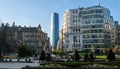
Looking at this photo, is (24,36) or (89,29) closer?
(89,29)

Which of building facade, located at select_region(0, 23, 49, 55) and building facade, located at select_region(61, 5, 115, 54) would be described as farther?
building facade, located at select_region(0, 23, 49, 55)

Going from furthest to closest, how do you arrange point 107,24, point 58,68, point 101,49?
point 107,24 < point 101,49 < point 58,68

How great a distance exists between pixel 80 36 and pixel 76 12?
40.7 ft

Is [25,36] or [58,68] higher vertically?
[25,36]

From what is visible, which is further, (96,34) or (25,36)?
(25,36)

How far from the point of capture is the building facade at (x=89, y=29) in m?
133

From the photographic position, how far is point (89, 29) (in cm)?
13588

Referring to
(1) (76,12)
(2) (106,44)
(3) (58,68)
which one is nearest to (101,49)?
(2) (106,44)

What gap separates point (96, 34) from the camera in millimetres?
133250

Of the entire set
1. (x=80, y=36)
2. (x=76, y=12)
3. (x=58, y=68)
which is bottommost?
(x=58, y=68)

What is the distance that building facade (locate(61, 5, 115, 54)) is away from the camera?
133 metres

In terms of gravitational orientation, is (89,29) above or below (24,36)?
above

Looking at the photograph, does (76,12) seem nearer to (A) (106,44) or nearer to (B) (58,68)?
(A) (106,44)

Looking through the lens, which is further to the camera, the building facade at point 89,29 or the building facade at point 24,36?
the building facade at point 24,36
